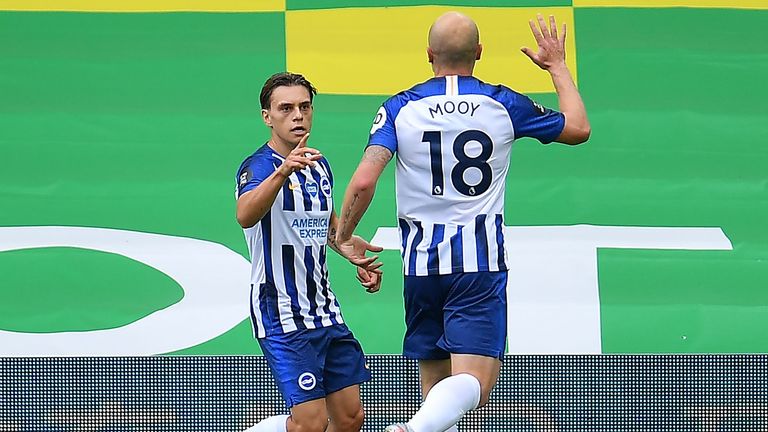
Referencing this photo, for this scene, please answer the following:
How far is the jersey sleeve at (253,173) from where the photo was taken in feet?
11.9

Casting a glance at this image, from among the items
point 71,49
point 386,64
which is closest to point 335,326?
point 386,64

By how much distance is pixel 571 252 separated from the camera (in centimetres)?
545

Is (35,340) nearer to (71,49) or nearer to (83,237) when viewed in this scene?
(83,237)

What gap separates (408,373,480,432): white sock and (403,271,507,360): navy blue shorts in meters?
0.14

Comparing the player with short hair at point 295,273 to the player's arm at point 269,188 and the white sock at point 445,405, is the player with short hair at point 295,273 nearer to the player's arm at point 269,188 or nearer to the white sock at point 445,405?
the player's arm at point 269,188

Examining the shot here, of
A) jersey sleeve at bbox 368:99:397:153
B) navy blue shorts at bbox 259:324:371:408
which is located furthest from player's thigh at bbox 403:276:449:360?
jersey sleeve at bbox 368:99:397:153

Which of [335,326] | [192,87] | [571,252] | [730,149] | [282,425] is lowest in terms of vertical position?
A: [282,425]

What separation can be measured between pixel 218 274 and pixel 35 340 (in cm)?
92

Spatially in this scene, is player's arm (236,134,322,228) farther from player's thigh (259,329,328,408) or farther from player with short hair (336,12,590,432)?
player's thigh (259,329,328,408)

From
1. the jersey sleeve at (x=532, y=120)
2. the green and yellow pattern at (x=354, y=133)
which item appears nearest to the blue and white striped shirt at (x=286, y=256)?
the jersey sleeve at (x=532, y=120)

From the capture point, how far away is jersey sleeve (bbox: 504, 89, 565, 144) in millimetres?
3670

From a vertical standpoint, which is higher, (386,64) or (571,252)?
(386,64)

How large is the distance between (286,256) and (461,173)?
2.10 feet

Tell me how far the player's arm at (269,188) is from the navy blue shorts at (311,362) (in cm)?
43
